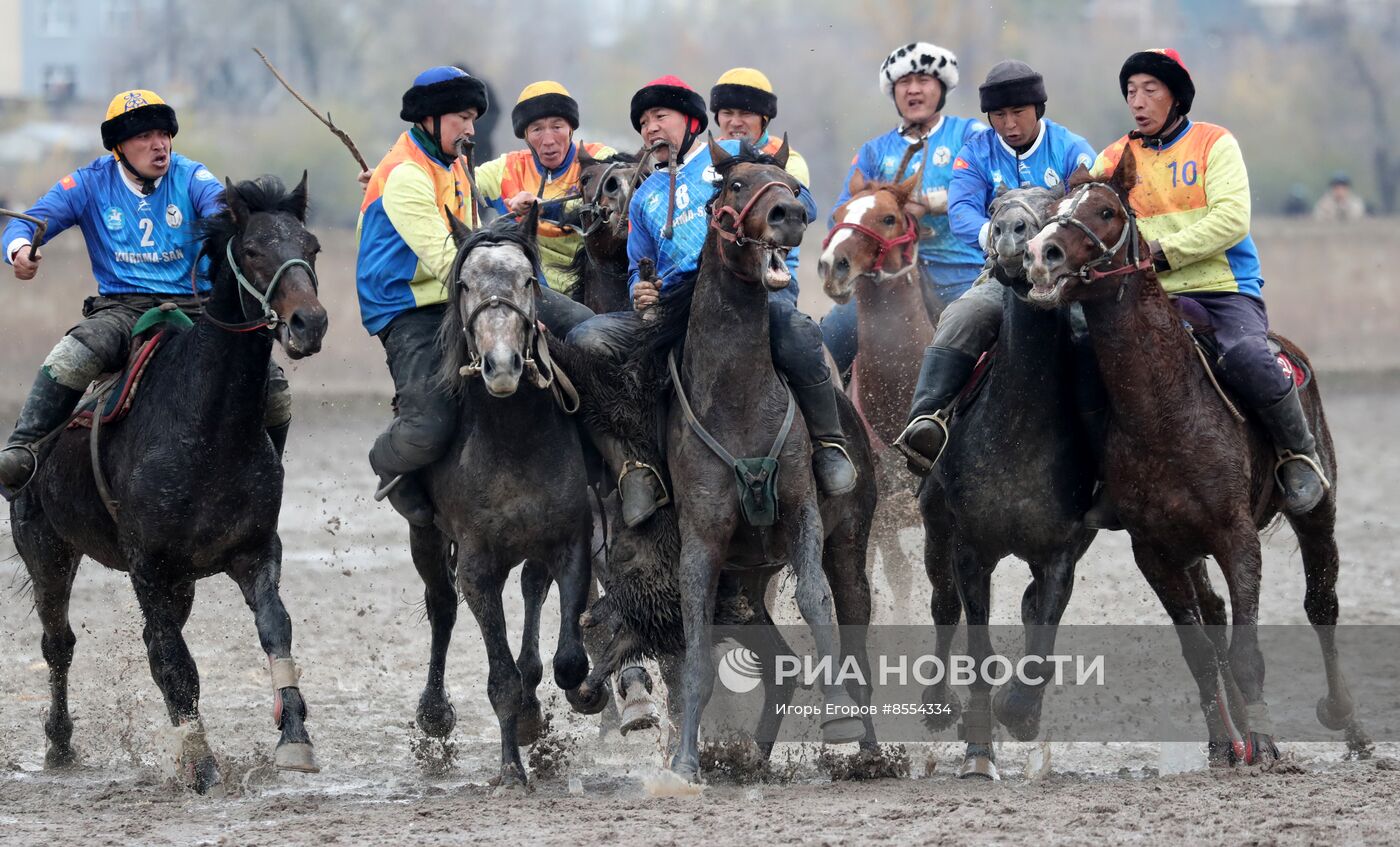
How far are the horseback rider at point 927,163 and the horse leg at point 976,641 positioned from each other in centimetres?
236

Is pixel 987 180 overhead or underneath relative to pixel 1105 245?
overhead

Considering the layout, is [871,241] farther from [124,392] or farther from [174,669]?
[174,669]

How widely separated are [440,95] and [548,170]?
149cm

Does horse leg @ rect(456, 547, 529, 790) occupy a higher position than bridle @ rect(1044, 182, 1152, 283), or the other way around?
bridle @ rect(1044, 182, 1152, 283)

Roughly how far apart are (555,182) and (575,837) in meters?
3.95

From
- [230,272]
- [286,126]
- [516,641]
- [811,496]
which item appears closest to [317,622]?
[516,641]

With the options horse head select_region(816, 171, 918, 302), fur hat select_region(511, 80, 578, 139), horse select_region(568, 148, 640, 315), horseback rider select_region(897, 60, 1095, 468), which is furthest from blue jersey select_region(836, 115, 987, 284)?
horse select_region(568, 148, 640, 315)

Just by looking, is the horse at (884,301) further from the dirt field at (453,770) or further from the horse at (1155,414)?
the horse at (1155,414)

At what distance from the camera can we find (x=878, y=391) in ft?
30.8

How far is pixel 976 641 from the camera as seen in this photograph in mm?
7527

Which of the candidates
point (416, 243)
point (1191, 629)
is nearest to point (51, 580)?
point (416, 243)

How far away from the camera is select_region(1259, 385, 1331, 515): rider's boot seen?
7.09m

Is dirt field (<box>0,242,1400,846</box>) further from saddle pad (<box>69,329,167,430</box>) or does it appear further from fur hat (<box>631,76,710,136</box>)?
fur hat (<box>631,76,710,136</box>)

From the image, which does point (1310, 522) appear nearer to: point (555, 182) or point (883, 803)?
point (883, 803)
